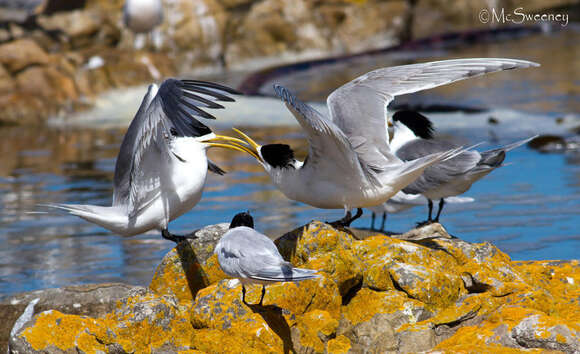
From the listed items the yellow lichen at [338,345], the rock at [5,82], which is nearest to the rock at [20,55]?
the rock at [5,82]

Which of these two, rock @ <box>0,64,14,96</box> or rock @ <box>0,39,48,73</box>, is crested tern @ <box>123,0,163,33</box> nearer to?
rock @ <box>0,39,48,73</box>

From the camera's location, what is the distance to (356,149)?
5266 millimetres

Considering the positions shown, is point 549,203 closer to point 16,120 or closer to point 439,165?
point 439,165

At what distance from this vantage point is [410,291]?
4.49 m

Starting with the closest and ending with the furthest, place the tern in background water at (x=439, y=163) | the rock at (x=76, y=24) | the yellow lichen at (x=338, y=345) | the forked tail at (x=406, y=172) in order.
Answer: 1. the yellow lichen at (x=338, y=345)
2. the forked tail at (x=406, y=172)
3. the tern in background water at (x=439, y=163)
4. the rock at (x=76, y=24)

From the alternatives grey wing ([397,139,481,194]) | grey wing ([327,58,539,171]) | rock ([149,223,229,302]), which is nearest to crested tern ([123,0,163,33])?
grey wing ([397,139,481,194])

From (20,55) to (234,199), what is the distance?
9.35 metres

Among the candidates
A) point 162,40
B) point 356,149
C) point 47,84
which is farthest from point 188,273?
point 162,40

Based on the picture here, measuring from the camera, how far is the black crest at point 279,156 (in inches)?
201

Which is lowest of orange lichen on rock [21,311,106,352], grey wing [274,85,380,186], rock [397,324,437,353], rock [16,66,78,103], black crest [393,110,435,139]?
rock [16,66,78,103]

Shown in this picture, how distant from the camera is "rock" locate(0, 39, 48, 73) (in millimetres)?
16297

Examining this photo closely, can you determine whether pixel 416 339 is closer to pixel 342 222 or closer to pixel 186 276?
pixel 342 222

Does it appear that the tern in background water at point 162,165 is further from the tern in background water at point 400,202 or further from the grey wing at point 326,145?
the tern in background water at point 400,202

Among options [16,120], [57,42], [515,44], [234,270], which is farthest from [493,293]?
[515,44]
